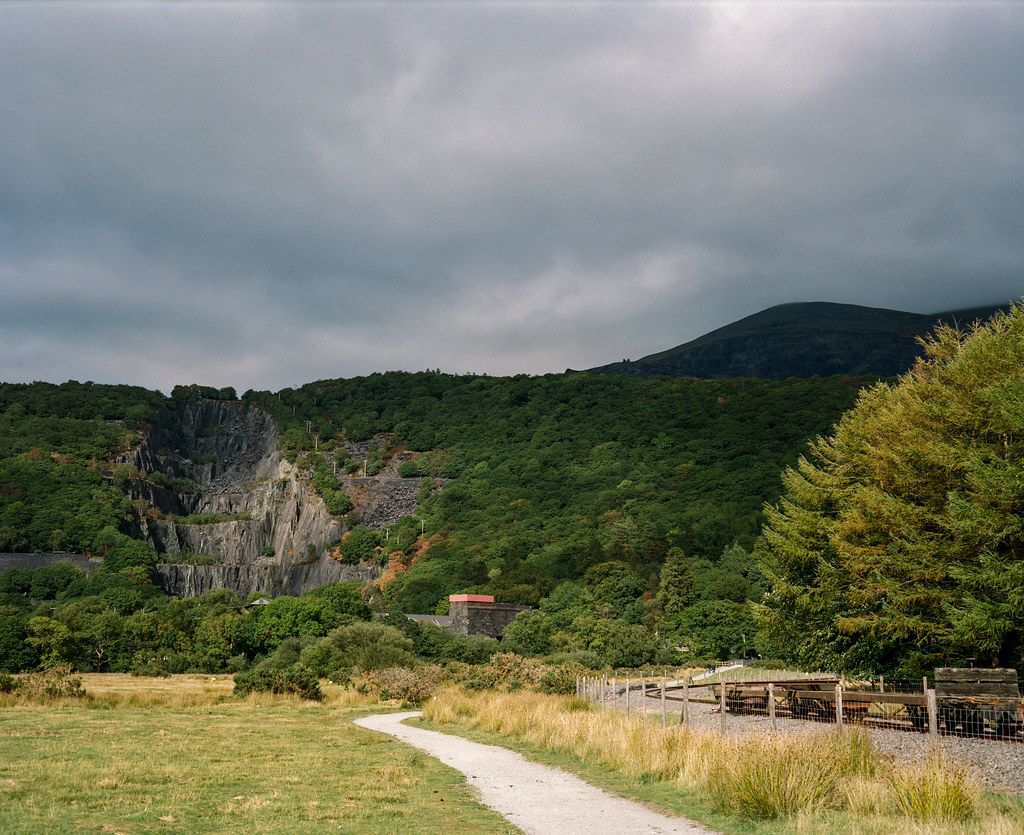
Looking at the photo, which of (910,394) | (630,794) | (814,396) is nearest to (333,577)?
(814,396)

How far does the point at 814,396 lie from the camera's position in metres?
177

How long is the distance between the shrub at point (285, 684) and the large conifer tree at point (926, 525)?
884 inches

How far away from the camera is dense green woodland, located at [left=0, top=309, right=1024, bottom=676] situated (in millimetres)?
29109

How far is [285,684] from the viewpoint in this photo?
4225 centimetres

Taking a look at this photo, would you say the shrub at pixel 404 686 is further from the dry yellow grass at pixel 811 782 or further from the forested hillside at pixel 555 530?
the forested hillside at pixel 555 530

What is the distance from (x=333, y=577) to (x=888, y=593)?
13699 centimetres

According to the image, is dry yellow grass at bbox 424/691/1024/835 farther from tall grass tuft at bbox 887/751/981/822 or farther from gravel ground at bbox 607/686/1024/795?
gravel ground at bbox 607/686/1024/795

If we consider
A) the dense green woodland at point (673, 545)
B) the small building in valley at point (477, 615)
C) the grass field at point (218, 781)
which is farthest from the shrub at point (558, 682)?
the small building in valley at point (477, 615)

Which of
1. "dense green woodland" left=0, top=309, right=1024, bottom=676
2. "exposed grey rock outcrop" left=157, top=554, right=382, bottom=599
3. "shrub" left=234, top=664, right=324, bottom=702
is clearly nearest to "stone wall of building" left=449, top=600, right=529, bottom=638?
"dense green woodland" left=0, top=309, right=1024, bottom=676

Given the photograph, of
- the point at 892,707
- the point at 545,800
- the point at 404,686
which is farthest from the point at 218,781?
the point at 404,686

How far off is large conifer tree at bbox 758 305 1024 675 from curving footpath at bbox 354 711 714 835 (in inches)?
594

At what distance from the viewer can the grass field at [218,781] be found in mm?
11883

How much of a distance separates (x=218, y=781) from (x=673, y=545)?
113 m

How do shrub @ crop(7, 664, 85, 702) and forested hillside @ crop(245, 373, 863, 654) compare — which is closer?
shrub @ crop(7, 664, 85, 702)
